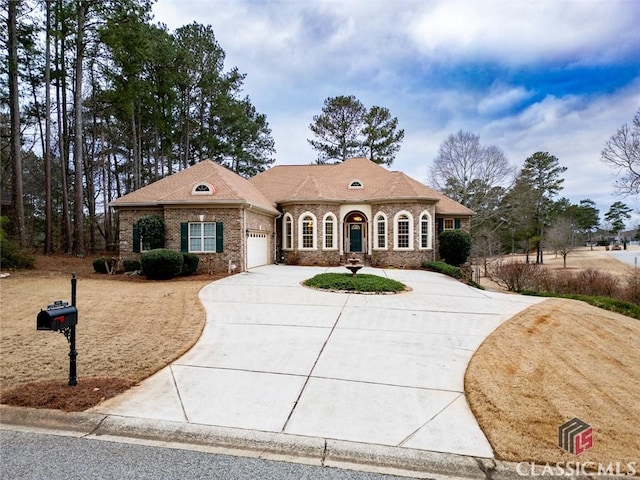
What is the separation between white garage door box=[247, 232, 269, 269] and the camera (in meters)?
16.2

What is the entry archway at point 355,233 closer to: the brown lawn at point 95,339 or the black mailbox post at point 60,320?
the brown lawn at point 95,339

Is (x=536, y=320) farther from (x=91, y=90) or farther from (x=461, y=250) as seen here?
(x=91, y=90)

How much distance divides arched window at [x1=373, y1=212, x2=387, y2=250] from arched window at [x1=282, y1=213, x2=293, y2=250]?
5.05 metres

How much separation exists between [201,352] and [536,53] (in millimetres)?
14917

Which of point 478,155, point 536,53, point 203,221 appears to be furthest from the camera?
point 478,155

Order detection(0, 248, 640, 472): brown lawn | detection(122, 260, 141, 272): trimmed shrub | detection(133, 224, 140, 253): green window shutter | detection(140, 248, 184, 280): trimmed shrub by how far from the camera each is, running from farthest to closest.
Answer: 1. detection(133, 224, 140, 253): green window shutter
2. detection(122, 260, 141, 272): trimmed shrub
3. detection(140, 248, 184, 280): trimmed shrub
4. detection(0, 248, 640, 472): brown lawn

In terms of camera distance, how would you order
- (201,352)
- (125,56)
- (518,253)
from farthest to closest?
(518,253)
(125,56)
(201,352)

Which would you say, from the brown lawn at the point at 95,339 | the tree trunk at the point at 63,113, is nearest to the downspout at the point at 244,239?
the brown lawn at the point at 95,339

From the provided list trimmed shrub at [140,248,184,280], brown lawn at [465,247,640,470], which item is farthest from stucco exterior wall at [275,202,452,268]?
brown lawn at [465,247,640,470]

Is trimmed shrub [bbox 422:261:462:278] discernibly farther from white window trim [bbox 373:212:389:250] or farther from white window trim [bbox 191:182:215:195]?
white window trim [bbox 191:182:215:195]

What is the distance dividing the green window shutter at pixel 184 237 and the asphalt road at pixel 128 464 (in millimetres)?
12686

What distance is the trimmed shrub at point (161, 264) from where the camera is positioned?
1290 cm

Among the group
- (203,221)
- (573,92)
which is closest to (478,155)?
(573,92)

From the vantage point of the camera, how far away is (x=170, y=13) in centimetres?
2122
